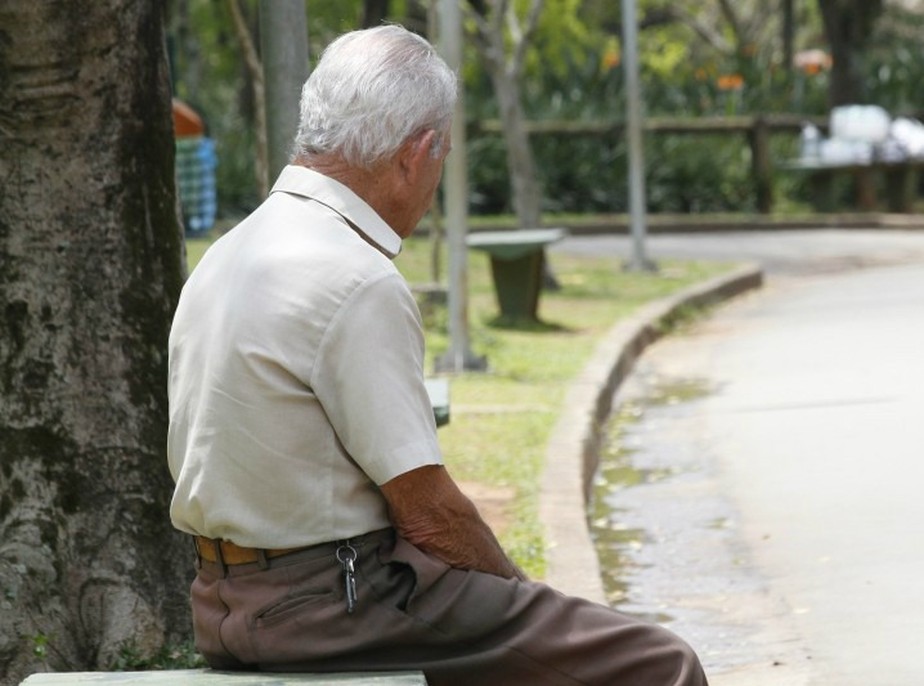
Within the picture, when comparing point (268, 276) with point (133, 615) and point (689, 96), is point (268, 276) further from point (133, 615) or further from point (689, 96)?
point (689, 96)

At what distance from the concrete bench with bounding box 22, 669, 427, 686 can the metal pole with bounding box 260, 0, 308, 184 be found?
204 cm

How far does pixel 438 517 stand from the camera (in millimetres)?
2988

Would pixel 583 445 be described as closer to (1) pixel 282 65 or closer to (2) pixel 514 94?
(1) pixel 282 65

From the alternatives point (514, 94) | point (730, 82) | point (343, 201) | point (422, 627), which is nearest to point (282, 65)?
Answer: point (343, 201)

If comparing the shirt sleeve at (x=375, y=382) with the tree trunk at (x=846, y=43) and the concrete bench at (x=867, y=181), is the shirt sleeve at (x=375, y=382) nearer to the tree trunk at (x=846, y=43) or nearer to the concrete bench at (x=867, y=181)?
the concrete bench at (x=867, y=181)

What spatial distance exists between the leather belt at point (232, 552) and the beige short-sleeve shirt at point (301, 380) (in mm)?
27

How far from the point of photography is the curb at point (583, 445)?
5.67 metres

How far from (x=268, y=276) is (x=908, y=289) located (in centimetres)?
1178

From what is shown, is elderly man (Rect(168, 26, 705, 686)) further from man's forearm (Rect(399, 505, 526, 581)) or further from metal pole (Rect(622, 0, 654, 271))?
metal pole (Rect(622, 0, 654, 271))

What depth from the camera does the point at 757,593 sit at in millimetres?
5770

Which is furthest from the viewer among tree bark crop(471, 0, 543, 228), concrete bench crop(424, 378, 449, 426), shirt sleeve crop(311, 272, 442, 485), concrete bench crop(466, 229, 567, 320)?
tree bark crop(471, 0, 543, 228)

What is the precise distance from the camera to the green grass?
7.21m

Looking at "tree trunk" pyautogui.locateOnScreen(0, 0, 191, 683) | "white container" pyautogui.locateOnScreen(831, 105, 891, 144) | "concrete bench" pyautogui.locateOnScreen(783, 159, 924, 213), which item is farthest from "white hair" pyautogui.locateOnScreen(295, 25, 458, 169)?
"white container" pyautogui.locateOnScreen(831, 105, 891, 144)

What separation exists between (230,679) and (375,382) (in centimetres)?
55
